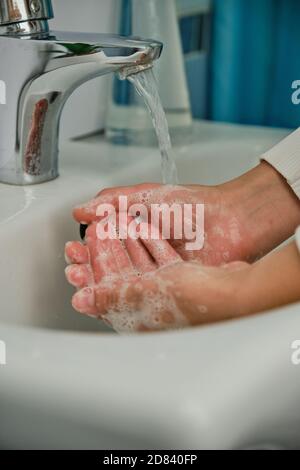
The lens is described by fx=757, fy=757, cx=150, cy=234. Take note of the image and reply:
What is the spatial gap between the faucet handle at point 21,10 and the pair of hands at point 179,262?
16 centimetres

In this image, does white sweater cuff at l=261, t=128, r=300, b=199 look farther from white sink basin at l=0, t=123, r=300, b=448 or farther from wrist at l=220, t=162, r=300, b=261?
white sink basin at l=0, t=123, r=300, b=448

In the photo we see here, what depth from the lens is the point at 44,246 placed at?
0.68 metres

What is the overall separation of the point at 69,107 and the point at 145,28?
14 centimetres

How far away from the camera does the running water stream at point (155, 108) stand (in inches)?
27.6

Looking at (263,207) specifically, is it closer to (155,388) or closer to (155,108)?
(155,108)

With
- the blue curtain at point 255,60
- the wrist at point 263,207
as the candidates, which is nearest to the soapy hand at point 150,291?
the wrist at point 263,207

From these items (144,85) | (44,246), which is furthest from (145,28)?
(44,246)

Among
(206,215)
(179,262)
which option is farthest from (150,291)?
(206,215)

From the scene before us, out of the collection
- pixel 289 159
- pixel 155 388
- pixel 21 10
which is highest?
pixel 21 10

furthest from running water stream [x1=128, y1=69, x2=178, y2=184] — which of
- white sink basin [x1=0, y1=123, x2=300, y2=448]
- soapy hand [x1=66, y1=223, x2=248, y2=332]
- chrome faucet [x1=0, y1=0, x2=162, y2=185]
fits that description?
white sink basin [x1=0, y1=123, x2=300, y2=448]

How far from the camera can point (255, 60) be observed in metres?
1.03

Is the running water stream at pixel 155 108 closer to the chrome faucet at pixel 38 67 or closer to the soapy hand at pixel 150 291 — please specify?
the chrome faucet at pixel 38 67

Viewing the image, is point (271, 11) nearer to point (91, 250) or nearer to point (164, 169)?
point (164, 169)

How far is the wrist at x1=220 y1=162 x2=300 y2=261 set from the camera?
0.70m
